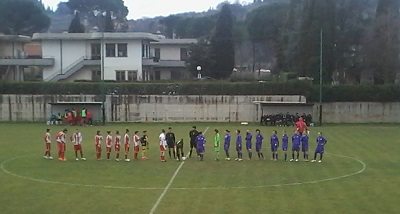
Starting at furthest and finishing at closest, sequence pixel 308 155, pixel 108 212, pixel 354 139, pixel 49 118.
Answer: pixel 49 118
pixel 354 139
pixel 308 155
pixel 108 212

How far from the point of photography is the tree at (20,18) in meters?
80.9

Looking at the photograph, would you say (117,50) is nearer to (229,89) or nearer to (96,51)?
(96,51)

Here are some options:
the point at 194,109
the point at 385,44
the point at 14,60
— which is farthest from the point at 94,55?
the point at 385,44

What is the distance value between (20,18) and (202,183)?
67.2 metres

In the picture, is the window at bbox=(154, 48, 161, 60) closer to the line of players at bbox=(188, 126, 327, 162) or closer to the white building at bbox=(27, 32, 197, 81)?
the white building at bbox=(27, 32, 197, 81)

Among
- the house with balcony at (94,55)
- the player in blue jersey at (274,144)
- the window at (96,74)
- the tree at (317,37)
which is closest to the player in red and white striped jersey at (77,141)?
the player in blue jersey at (274,144)

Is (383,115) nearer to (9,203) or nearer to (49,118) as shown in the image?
Answer: (49,118)

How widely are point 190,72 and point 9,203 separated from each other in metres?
53.0

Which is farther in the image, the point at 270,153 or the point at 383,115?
the point at 383,115

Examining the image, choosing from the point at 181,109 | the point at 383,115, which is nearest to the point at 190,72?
the point at 181,109

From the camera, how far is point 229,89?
52.0 m

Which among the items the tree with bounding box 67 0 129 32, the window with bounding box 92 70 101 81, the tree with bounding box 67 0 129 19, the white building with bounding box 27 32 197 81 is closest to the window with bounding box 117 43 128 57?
the white building with bounding box 27 32 197 81

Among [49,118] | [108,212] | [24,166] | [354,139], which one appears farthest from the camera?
[49,118]

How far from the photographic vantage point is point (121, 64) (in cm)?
6419
